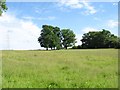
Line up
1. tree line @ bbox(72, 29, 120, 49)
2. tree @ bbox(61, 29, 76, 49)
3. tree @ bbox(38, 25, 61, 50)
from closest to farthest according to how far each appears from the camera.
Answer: tree line @ bbox(72, 29, 120, 49), tree @ bbox(38, 25, 61, 50), tree @ bbox(61, 29, 76, 49)

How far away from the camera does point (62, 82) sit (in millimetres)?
15789

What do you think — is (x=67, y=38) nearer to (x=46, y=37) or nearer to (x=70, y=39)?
(x=70, y=39)

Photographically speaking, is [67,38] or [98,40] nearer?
[98,40]

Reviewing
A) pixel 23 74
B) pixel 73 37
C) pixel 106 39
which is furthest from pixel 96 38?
pixel 23 74

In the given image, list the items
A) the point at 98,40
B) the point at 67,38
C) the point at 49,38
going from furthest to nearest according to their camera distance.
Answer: the point at 67,38, the point at 98,40, the point at 49,38

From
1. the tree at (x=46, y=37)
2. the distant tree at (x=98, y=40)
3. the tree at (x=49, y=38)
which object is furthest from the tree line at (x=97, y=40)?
the tree at (x=46, y=37)

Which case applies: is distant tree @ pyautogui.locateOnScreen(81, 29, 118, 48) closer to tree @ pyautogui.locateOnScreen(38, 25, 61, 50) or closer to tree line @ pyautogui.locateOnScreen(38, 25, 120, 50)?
tree line @ pyautogui.locateOnScreen(38, 25, 120, 50)

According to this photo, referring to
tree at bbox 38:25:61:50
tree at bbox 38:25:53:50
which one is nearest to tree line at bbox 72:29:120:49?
tree at bbox 38:25:61:50

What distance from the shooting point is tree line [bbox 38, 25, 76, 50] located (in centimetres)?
12988

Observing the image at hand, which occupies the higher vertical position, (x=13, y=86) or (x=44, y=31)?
(x=44, y=31)

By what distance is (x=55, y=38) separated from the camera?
431 feet

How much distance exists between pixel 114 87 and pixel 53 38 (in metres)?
116

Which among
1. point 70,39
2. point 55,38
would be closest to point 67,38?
point 70,39

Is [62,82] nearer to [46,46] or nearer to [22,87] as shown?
[22,87]
